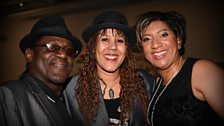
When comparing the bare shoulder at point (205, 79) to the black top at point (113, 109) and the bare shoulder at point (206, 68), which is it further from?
the black top at point (113, 109)

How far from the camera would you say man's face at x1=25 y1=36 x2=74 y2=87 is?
201 cm

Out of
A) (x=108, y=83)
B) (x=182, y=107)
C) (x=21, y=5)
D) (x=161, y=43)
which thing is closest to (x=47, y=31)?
(x=108, y=83)

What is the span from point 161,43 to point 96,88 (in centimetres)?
84

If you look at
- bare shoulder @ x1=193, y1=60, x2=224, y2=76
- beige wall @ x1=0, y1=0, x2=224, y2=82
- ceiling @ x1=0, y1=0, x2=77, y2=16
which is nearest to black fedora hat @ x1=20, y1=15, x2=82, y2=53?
bare shoulder @ x1=193, y1=60, x2=224, y2=76

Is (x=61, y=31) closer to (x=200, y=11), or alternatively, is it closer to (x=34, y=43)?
(x=34, y=43)

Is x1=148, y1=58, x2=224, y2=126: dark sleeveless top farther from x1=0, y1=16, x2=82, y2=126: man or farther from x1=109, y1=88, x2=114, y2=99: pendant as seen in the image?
x1=0, y1=16, x2=82, y2=126: man

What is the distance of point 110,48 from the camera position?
2.35 metres

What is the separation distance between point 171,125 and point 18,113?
4.28ft

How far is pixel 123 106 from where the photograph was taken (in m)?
2.32

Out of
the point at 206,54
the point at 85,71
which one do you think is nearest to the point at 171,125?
the point at 85,71

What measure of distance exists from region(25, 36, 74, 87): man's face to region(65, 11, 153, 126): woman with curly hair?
1.32 ft

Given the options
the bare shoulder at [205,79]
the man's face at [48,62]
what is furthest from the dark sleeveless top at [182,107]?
the man's face at [48,62]

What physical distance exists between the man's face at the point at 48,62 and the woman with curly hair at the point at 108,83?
40cm

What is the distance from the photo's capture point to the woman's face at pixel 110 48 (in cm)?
236
